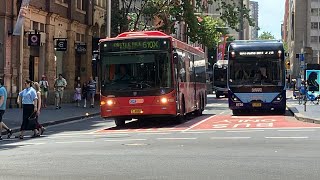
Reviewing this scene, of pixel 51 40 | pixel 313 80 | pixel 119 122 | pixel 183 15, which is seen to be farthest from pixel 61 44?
pixel 119 122

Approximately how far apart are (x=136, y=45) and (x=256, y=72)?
835 cm

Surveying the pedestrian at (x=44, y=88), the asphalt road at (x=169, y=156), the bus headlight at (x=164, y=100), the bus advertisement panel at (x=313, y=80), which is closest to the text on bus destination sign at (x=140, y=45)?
the bus headlight at (x=164, y=100)

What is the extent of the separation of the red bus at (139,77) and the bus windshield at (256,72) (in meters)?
6.78

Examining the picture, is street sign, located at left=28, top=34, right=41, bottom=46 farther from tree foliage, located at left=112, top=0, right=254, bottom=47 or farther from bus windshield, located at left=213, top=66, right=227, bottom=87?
bus windshield, located at left=213, top=66, right=227, bottom=87

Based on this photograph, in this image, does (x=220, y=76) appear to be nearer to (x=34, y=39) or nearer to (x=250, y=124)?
(x=34, y=39)

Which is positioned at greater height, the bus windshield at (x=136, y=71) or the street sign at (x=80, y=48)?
the street sign at (x=80, y=48)

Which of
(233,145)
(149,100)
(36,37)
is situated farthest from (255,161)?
(36,37)

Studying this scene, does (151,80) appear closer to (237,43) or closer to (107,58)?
(107,58)

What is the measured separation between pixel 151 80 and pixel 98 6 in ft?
98.7

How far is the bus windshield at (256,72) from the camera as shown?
28781 mm

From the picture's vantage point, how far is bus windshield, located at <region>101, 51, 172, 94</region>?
22.2m

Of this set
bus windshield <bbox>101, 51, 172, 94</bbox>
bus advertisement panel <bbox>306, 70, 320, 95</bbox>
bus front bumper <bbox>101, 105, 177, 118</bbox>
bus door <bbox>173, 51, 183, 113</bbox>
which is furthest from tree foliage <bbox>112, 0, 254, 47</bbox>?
bus front bumper <bbox>101, 105, 177, 118</bbox>

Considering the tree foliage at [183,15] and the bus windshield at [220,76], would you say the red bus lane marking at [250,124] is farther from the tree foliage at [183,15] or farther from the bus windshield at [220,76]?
the bus windshield at [220,76]

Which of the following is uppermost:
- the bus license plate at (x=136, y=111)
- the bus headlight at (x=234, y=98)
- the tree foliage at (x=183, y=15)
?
the tree foliage at (x=183, y=15)
